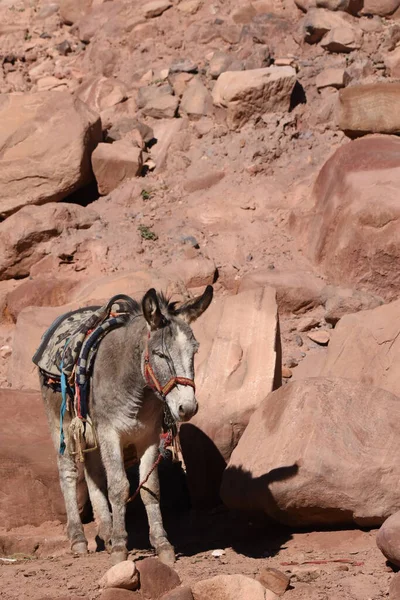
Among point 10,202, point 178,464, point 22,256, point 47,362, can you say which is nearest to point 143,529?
point 178,464

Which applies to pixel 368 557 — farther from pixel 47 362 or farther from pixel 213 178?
pixel 213 178

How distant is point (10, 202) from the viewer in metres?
15.2

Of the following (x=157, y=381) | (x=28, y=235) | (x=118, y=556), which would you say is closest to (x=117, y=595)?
(x=118, y=556)

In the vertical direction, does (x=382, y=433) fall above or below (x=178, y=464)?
above

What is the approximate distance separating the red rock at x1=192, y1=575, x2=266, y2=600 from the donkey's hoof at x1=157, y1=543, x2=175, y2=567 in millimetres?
1335

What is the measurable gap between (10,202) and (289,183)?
14.0 ft

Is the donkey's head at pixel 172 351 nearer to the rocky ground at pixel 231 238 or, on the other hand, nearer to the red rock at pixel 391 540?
the rocky ground at pixel 231 238

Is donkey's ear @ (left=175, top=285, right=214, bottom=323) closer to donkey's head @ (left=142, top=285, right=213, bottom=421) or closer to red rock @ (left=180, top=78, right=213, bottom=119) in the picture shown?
donkey's head @ (left=142, top=285, right=213, bottom=421)

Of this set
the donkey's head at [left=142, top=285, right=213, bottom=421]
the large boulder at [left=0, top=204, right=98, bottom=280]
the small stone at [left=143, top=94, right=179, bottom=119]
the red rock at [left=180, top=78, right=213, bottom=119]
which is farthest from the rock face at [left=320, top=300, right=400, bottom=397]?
the small stone at [left=143, top=94, right=179, bottom=119]

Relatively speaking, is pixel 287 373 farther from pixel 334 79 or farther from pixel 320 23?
pixel 320 23

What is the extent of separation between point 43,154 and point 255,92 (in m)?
3.38

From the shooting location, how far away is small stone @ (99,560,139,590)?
20.9 ft

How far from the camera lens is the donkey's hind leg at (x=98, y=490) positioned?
27.6ft

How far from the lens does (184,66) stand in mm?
16984
